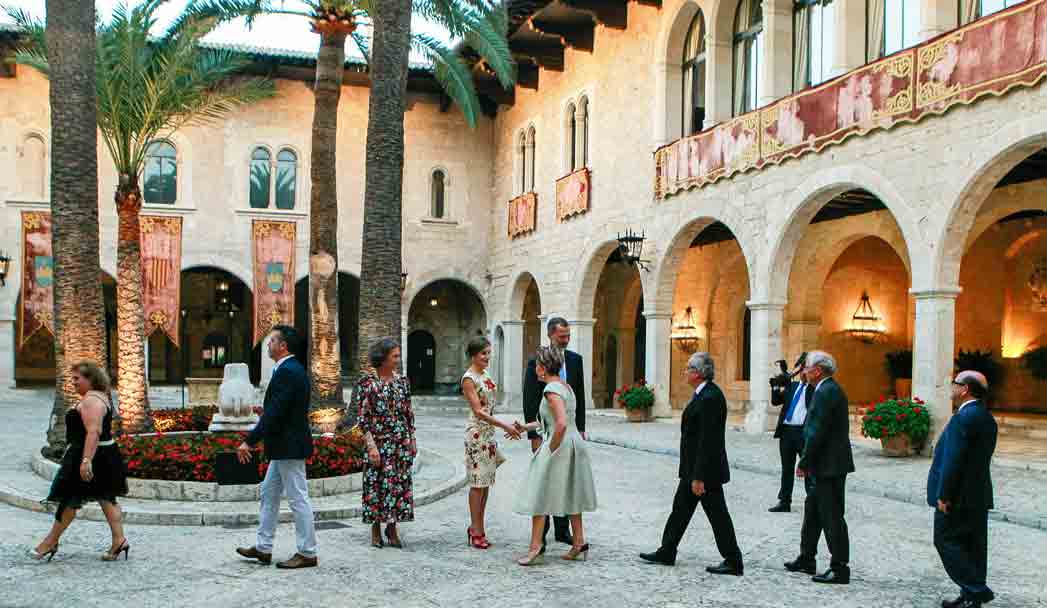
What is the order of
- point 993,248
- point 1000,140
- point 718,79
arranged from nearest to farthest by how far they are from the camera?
point 1000,140
point 718,79
point 993,248

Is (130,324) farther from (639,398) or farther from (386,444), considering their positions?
(639,398)

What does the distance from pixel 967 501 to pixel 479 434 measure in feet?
11.4

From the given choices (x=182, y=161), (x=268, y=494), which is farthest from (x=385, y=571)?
(x=182, y=161)

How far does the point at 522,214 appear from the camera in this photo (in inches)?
1112

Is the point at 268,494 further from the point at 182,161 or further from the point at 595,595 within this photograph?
the point at 182,161

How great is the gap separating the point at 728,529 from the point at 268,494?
10.6ft

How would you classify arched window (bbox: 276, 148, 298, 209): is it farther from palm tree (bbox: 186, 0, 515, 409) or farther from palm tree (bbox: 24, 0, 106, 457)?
palm tree (bbox: 24, 0, 106, 457)

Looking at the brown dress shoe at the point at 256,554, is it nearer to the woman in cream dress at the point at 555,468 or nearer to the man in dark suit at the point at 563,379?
the woman in cream dress at the point at 555,468

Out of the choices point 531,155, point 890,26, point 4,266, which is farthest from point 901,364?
point 4,266

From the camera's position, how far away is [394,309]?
13078mm

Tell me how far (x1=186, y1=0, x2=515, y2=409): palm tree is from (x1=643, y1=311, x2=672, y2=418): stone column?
6254mm

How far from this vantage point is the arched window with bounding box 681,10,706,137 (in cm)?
2051

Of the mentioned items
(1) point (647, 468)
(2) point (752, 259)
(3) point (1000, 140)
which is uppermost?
(3) point (1000, 140)

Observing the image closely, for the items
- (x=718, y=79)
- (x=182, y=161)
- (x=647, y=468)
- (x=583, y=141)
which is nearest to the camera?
(x=647, y=468)
